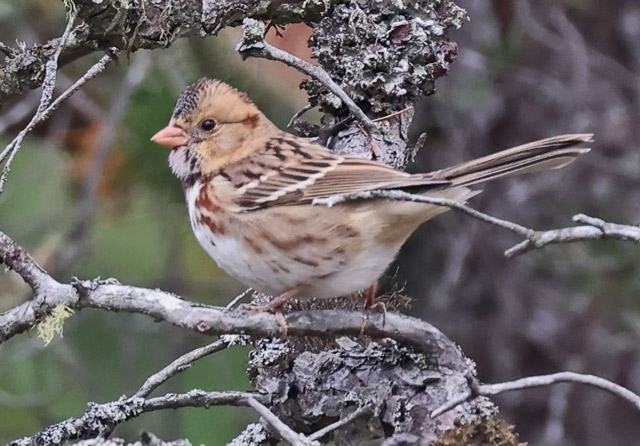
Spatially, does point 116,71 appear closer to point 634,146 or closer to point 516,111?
point 516,111

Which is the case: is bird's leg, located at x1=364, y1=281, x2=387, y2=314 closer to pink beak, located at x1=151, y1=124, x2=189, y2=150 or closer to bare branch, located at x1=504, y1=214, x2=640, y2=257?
bare branch, located at x1=504, y1=214, x2=640, y2=257

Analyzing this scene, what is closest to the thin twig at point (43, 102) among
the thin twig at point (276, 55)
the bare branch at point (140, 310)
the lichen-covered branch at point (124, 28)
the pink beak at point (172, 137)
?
the lichen-covered branch at point (124, 28)

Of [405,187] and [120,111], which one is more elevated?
[120,111]

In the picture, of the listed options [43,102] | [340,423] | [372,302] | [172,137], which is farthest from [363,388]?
[172,137]

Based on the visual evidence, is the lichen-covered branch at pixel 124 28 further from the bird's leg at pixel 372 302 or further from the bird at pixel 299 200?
the bird's leg at pixel 372 302

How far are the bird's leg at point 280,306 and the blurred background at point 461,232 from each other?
53.2 inches

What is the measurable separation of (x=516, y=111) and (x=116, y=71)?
5.33 ft

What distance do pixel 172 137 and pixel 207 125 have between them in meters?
0.10

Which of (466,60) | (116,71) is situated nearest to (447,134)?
(466,60)

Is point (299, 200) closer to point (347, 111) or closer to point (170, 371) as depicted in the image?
point (347, 111)

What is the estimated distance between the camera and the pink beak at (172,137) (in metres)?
2.54

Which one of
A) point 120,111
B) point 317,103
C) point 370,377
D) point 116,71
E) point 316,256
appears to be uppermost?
point 116,71

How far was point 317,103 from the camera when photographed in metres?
2.48

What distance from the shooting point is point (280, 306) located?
218 cm
